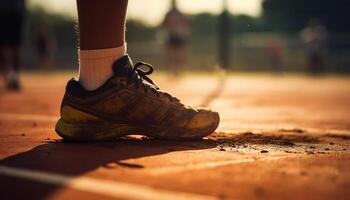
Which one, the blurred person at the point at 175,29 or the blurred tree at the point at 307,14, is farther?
the blurred tree at the point at 307,14

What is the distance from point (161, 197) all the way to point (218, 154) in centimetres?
73

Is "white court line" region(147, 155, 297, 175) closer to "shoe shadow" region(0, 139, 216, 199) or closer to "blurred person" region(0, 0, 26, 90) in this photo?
"shoe shadow" region(0, 139, 216, 199)

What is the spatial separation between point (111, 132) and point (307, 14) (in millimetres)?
28854

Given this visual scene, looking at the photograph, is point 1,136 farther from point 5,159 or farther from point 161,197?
point 161,197

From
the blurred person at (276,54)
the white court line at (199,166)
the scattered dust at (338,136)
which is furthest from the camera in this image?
the blurred person at (276,54)

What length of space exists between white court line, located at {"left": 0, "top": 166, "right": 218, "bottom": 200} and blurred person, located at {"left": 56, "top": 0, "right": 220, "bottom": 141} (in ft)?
2.07

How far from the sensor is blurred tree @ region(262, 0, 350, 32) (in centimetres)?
2893

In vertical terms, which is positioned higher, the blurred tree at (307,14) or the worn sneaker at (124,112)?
the blurred tree at (307,14)

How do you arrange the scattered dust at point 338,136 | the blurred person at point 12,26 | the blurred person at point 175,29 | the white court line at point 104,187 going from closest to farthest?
the white court line at point 104,187
the scattered dust at point 338,136
the blurred person at point 12,26
the blurred person at point 175,29

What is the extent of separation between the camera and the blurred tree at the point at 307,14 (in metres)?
28.9

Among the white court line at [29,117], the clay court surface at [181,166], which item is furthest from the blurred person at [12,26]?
the clay court surface at [181,166]

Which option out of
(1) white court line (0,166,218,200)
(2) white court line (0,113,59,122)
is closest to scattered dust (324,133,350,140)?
(1) white court line (0,166,218,200)

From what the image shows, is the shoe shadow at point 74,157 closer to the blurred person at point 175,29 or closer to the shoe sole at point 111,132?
the shoe sole at point 111,132

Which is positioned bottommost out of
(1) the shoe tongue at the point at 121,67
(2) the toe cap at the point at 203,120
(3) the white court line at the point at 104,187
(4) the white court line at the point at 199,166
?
(3) the white court line at the point at 104,187
